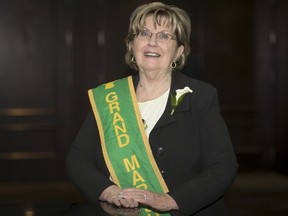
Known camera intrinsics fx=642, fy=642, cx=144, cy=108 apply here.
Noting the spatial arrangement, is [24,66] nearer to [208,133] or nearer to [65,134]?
[65,134]

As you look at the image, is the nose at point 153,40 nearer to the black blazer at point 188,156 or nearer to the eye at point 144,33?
the eye at point 144,33

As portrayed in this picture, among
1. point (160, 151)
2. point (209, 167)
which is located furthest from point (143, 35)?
point (209, 167)

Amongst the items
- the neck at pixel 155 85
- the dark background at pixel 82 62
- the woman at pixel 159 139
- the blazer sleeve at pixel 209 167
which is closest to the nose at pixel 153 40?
the woman at pixel 159 139

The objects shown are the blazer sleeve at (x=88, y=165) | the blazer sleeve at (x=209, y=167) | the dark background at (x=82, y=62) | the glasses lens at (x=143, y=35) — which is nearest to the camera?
the blazer sleeve at (x=209, y=167)

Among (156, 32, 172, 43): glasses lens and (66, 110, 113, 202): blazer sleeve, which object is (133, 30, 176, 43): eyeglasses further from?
(66, 110, 113, 202): blazer sleeve

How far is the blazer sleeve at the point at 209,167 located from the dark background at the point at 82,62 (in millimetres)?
3891

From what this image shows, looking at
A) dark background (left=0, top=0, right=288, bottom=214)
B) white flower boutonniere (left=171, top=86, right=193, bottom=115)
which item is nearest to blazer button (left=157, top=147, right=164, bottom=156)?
white flower boutonniere (left=171, top=86, right=193, bottom=115)

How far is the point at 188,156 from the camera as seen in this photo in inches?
69.0

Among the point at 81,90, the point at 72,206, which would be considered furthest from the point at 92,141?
the point at 81,90

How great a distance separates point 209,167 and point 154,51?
1.30 feet

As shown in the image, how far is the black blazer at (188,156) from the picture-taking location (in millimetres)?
1665

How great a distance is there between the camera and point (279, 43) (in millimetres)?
6145

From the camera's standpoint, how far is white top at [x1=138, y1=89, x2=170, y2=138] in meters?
1.88

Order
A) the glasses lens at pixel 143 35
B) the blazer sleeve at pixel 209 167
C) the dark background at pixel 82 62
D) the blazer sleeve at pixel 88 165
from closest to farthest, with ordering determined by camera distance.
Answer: the blazer sleeve at pixel 209 167, the blazer sleeve at pixel 88 165, the glasses lens at pixel 143 35, the dark background at pixel 82 62
